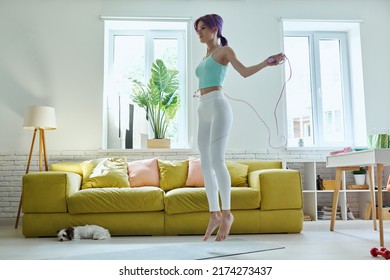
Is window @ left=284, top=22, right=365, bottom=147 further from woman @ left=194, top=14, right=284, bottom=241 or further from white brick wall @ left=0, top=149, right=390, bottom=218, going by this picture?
woman @ left=194, top=14, right=284, bottom=241

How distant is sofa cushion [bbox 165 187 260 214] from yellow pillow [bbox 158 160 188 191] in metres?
0.59

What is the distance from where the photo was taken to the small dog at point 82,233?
347 cm

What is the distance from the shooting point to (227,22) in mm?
5414

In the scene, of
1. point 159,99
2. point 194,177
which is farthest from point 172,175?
point 159,99

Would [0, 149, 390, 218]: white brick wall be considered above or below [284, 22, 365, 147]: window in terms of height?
below

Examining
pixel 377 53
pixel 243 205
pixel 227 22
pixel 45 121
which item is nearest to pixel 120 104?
pixel 45 121

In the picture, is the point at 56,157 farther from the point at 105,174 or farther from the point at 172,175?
the point at 172,175

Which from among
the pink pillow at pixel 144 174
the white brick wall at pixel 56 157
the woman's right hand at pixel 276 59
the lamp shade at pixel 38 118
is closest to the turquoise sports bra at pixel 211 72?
the woman's right hand at pixel 276 59

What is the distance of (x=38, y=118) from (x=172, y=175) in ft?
5.77

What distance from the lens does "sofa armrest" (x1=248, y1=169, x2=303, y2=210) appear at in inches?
150

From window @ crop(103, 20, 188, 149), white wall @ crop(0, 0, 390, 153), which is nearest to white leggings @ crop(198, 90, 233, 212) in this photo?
white wall @ crop(0, 0, 390, 153)

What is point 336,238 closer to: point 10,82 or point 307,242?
point 307,242
